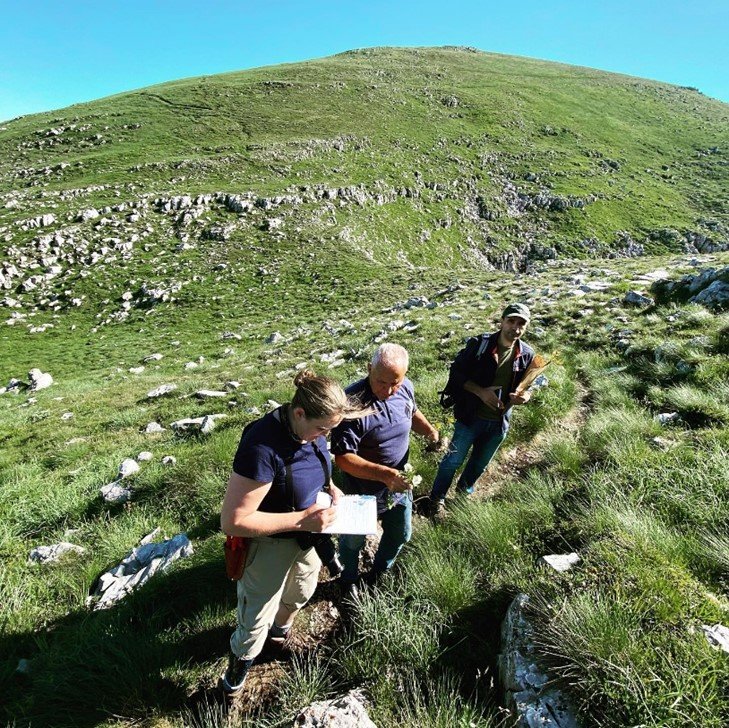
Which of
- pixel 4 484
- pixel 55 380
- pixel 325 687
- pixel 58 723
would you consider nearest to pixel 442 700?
pixel 325 687

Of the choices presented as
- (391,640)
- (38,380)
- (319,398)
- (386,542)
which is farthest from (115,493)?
(38,380)

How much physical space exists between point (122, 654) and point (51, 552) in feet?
8.21

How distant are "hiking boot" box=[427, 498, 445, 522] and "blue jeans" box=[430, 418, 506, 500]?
39mm

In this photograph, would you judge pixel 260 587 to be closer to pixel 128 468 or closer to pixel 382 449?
pixel 382 449

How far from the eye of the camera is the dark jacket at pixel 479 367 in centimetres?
479

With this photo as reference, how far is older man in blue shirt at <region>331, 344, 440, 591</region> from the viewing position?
11.1 ft

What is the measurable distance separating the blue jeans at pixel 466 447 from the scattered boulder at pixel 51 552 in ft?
14.7

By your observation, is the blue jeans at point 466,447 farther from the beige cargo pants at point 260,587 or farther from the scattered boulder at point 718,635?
the scattered boulder at point 718,635

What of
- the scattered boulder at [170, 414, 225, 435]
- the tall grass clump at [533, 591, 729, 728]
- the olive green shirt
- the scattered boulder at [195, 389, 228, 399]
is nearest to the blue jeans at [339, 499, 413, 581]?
the tall grass clump at [533, 591, 729, 728]

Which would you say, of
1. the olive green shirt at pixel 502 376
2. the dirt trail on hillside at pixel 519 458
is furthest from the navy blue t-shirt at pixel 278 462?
the dirt trail on hillside at pixel 519 458

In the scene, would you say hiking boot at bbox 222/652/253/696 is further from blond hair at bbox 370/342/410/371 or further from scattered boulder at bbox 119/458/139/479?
scattered boulder at bbox 119/458/139/479

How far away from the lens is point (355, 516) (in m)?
3.13

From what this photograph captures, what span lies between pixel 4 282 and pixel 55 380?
48.6ft

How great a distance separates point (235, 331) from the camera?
73.9 feet
